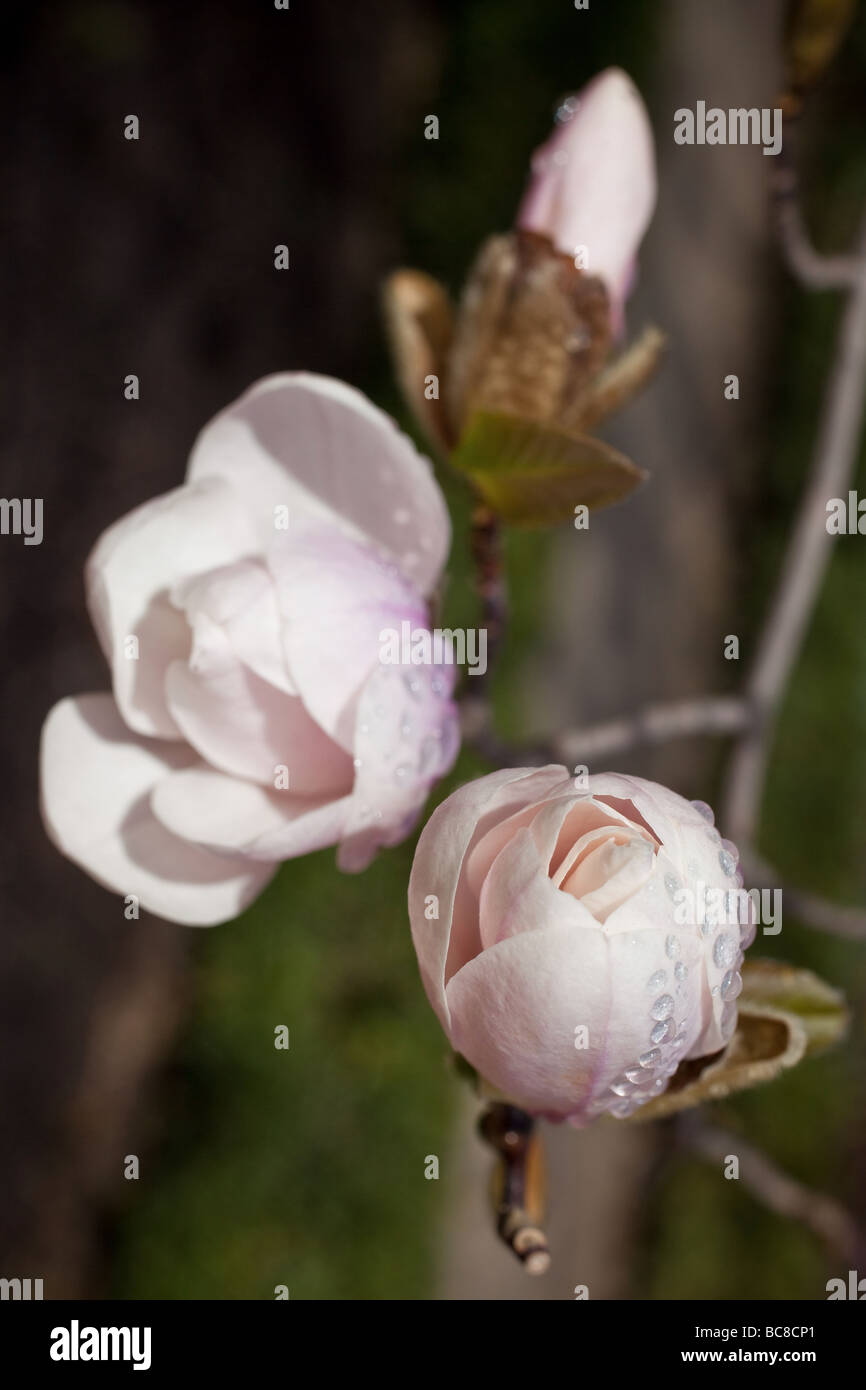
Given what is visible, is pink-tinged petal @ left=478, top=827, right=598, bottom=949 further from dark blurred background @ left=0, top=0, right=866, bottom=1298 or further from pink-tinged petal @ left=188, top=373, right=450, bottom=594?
dark blurred background @ left=0, top=0, right=866, bottom=1298

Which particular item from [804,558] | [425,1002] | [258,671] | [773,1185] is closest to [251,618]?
[258,671]

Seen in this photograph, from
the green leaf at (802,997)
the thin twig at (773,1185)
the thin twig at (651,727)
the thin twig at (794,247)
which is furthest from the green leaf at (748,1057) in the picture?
the thin twig at (794,247)

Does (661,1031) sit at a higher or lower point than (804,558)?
lower


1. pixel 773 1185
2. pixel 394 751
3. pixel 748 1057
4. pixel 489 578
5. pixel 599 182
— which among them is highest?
pixel 599 182

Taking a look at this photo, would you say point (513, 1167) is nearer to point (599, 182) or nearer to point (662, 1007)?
point (662, 1007)

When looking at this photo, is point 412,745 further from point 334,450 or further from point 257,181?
point 257,181

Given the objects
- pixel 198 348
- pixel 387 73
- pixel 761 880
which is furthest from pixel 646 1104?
pixel 387 73

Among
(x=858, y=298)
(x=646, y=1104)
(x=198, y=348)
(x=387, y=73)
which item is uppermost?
(x=387, y=73)

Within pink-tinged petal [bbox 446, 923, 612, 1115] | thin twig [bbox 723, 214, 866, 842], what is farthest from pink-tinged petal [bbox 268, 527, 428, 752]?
thin twig [bbox 723, 214, 866, 842]
